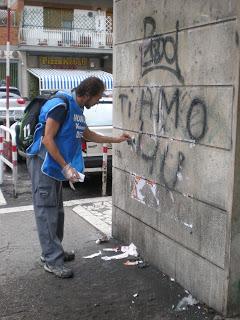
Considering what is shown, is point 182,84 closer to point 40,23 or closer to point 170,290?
point 170,290

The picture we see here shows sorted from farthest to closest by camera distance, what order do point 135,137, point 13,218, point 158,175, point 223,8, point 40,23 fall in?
point 40,23, point 13,218, point 135,137, point 158,175, point 223,8

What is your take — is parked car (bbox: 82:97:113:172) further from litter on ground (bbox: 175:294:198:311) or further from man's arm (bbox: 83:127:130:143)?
litter on ground (bbox: 175:294:198:311)

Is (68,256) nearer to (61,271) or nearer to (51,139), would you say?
(61,271)

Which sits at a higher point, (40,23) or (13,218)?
(40,23)

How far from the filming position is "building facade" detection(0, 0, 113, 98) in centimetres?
3148

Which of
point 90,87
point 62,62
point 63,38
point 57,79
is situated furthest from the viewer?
point 62,62

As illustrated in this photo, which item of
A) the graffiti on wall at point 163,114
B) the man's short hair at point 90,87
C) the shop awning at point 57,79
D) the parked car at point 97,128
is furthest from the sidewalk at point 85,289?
the shop awning at point 57,79

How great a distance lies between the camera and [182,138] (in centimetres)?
384

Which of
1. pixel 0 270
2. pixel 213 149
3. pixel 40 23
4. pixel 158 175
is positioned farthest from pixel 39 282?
pixel 40 23

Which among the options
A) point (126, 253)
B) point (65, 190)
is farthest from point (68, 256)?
point (65, 190)

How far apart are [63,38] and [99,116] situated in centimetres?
2539

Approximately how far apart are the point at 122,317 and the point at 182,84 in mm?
1867

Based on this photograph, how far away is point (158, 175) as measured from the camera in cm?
→ 426

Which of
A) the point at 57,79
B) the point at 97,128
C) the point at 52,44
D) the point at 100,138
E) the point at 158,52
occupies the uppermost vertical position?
the point at 52,44
